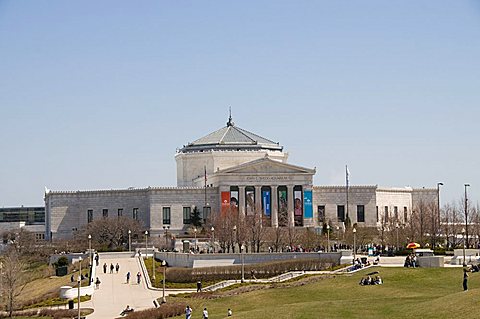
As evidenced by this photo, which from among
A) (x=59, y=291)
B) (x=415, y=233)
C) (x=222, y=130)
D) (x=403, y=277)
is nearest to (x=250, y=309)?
(x=403, y=277)

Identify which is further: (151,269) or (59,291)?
(151,269)

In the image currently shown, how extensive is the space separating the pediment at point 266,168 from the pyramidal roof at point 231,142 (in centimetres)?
1270

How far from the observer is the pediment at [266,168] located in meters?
131

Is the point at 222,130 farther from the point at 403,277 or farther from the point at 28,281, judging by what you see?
the point at 403,277

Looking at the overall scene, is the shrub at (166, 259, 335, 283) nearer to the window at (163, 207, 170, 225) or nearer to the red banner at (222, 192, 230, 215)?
the red banner at (222, 192, 230, 215)

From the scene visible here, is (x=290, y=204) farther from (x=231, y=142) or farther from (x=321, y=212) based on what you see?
(x=231, y=142)

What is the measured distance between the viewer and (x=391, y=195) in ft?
465

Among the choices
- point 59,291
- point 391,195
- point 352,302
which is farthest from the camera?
point 391,195

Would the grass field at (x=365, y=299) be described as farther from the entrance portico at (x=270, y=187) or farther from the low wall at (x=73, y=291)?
the entrance portico at (x=270, y=187)

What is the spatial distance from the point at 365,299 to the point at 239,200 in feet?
250

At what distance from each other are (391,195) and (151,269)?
196ft

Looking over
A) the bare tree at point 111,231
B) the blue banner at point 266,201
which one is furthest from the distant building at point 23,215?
the bare tree at point 111,231

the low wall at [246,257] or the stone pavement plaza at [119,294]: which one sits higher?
the low wall at [246,257]

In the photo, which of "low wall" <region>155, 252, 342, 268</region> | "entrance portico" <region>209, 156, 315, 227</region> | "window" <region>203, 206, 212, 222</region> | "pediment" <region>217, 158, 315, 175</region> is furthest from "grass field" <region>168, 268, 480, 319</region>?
"window" <region>203, 206, 212, 222</region>
